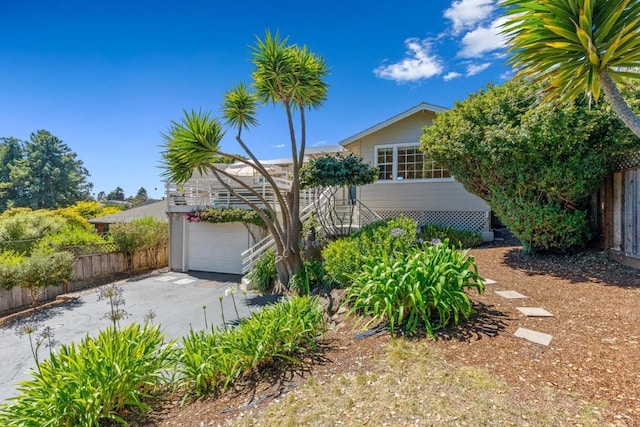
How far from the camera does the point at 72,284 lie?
37.8 ft

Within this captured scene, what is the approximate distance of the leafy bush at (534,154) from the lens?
243 inches

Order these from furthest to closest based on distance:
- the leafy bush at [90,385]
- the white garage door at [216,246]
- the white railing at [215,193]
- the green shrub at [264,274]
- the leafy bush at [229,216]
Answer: the white garage door at [216,246] < the white railing at [215,193] < the leafy bush at [229,216] < the green shrub at [264,274] < the leafy bush at [90,385]

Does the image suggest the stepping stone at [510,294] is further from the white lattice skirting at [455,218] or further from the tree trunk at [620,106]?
the white lattice skirting at [455,218]

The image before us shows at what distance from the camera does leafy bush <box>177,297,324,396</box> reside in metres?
3.66

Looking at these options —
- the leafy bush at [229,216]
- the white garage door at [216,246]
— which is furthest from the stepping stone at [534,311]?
the white garage door at [216,246]

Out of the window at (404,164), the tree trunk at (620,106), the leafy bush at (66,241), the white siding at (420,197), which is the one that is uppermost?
the window at (404,164)

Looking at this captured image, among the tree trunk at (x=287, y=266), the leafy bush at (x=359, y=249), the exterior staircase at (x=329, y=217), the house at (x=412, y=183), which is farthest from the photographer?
the house at (x=412, y=183)

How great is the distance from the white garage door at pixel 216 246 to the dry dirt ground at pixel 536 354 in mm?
9348

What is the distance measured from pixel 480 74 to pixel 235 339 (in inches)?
399

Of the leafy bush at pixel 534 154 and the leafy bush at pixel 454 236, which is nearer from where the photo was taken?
the leafy bush at pixel 534 154

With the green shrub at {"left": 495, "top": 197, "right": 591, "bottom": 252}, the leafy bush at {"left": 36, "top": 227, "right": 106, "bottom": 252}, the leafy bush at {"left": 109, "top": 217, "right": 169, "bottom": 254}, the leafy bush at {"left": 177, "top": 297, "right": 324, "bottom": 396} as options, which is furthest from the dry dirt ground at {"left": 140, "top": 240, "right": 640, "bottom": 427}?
the leafy bush at {"left": 109, "top": 217, "right": 169, "bottom": 254}

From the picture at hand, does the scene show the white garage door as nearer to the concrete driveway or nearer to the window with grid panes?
the concrete driveway

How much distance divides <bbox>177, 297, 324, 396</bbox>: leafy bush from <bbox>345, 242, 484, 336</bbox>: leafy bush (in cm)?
101

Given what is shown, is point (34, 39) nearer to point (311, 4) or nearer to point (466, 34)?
point (311, 4)
